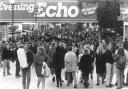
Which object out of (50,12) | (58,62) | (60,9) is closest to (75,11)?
(60,9)

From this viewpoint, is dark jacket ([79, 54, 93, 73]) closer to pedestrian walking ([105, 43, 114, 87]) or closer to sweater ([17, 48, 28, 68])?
pedestrian walking ([105, 43, 114, 87])

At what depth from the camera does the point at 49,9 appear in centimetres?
3309

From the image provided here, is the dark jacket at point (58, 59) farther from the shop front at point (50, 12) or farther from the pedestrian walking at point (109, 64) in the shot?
the shop front at point (50, 12)

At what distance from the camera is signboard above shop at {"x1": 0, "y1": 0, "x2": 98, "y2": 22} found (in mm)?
32562

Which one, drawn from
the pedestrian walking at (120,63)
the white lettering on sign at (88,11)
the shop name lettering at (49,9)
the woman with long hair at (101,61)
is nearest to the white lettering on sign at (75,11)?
the shop name lettering at (49,9)

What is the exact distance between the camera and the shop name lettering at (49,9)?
3262cm

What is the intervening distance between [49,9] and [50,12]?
0.31m

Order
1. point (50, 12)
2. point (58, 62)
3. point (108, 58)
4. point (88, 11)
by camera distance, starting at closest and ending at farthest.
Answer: point (108, 58) → point (58, 62) → point (88, 11) → point (50, 12)

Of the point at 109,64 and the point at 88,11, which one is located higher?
the point at 88,11

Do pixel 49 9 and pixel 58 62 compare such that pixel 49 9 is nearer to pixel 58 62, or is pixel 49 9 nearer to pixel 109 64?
pixel 58 62

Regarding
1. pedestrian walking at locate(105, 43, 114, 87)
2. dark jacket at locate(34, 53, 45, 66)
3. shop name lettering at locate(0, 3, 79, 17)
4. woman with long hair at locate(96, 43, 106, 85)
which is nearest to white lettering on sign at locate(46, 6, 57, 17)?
shop name lettering at locate(0, 3, 79, 17)

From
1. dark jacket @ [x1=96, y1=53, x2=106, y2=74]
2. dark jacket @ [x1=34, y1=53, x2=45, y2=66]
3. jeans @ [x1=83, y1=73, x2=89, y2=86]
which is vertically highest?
dark jacket @ [x1=34, y1=53, x2=45, y2=66]

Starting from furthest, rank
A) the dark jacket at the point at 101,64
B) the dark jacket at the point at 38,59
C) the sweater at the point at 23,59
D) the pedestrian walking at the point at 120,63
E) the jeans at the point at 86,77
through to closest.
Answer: the dark jacket at the point at 101,64
the jeans at the point at 86,77
the pedestrian walking at the point at 120,63
the dark jacket at the point at 38,59
the sweater at the point at 23,59

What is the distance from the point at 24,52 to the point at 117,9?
1128 inches
